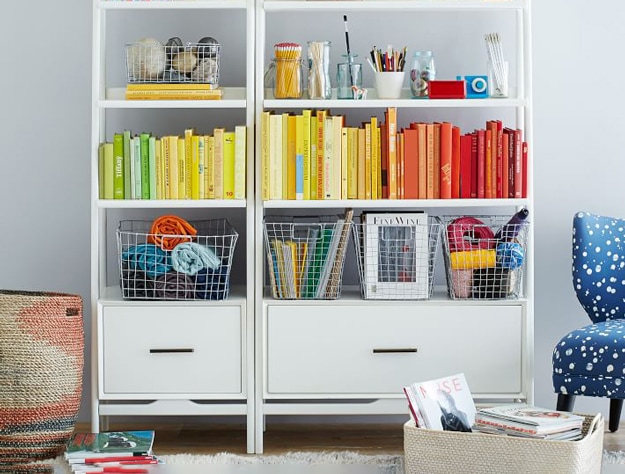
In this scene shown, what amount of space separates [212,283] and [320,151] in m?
0.53

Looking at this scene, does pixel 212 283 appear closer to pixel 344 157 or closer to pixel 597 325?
pixel 344 157

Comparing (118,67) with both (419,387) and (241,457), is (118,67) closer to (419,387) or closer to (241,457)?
(241,457)

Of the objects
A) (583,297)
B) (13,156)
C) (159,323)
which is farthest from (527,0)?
(13,156)

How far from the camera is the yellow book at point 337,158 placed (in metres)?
2.85

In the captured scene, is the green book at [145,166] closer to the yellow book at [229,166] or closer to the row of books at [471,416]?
the yellow book at [229,166]

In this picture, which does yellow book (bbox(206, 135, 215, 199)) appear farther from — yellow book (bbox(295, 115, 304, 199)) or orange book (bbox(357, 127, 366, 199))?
orange book (bbox(357, 127, 366, 199))

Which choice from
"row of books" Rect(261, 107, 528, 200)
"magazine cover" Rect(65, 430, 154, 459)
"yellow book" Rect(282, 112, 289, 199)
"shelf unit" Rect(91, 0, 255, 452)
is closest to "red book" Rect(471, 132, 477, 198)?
"row of books" Rect(261, 107, 528, 200)

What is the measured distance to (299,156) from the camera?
2848mm

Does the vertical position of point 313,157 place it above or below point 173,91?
below

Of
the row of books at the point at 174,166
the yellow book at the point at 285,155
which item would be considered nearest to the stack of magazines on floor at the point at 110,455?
the row of books at the point at 174,166

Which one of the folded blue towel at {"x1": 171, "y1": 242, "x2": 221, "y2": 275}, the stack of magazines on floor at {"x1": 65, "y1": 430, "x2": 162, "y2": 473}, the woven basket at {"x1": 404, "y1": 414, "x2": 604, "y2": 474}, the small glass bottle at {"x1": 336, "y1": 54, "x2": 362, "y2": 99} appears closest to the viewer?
the woven basket at {"x1": 404, "y1": 414, "x2": 604, "y2": 474}

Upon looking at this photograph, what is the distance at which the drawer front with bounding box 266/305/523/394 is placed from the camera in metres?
2.85

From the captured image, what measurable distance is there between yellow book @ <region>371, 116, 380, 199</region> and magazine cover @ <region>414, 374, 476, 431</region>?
684mm

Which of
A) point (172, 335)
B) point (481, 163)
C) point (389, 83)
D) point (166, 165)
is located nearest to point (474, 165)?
point (481, 163)
